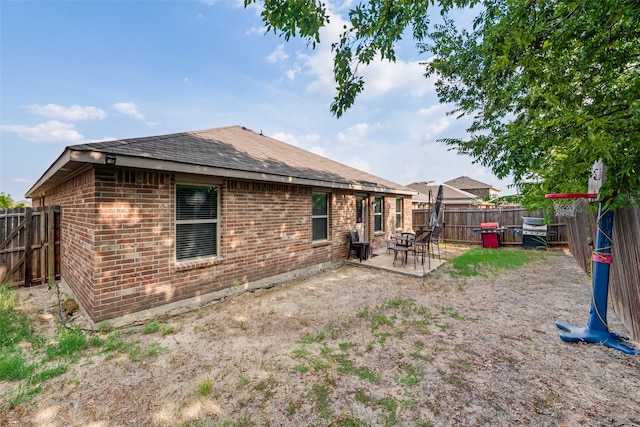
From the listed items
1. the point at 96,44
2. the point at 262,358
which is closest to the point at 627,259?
the point at 262,358

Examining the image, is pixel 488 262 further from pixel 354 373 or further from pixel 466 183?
pixel 466 183

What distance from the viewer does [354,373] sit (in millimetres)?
2943

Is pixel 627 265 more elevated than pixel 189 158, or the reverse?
pixel 189 158

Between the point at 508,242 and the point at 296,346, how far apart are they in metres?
14.1

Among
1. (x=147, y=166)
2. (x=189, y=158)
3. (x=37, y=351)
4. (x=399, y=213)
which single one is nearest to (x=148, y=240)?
(x=147, y=166)

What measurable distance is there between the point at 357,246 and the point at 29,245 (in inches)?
364

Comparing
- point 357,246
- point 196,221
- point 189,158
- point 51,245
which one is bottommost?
point 357,246

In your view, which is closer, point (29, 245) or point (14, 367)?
point (14, 367)

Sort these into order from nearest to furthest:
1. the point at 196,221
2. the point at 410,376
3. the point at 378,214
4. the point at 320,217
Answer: the point at 410,376 → the point at 196,221 → the point at 320,217 → the point at 378,214

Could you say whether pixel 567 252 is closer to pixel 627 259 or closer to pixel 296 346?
pixel 627 259

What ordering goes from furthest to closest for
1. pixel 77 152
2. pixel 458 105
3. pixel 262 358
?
1. pixel 458 105
2. pixel 77 152
3. pixel 262 358

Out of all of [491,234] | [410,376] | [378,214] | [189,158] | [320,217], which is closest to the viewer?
[410,376]

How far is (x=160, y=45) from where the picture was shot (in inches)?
376

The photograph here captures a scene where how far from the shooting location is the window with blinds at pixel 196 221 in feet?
16.0
